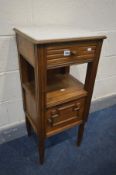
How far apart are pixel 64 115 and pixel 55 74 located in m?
0.36

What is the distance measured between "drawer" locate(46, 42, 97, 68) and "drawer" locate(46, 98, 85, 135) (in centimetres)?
30

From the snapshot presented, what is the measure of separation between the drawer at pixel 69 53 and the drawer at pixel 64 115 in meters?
0.30

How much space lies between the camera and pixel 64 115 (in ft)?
3.67

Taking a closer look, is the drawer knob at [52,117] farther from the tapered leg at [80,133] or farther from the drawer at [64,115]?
the tapered leg at [80,133]

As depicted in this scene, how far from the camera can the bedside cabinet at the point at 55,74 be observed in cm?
83

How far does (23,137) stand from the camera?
A: 1.51 m

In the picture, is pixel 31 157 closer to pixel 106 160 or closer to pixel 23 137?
pixel 23 137

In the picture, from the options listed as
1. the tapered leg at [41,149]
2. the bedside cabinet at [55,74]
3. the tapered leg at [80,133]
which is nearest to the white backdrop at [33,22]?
the bedside cabinet at [55,74]

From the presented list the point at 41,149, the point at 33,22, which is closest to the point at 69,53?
the point at 33,22

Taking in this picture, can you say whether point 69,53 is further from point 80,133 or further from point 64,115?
point 80,133

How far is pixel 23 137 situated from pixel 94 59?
3.16ft

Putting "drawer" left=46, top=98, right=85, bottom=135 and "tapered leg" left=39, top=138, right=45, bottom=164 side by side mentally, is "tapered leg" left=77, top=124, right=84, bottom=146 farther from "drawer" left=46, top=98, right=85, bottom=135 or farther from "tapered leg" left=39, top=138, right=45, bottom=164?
"tapered leg" left=39, top=138, right=45, bottom=164

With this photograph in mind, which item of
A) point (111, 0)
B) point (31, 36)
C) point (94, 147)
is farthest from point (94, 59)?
point (94, 147)

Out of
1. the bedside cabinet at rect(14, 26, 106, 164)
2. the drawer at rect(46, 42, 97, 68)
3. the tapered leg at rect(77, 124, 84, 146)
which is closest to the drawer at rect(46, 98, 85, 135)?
the bedside cabinet at rect(14, 26, 106, 164)
